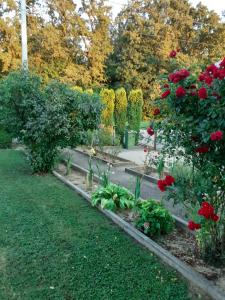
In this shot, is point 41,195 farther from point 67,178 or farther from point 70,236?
point 70,236

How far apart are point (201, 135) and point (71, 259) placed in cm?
197

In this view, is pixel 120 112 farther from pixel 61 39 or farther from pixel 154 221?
pixel 61 39

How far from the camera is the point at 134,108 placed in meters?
13.4

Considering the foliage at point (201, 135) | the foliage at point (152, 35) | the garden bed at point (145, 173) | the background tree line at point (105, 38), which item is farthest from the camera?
the foliage at point (152, 35)

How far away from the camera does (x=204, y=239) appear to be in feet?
10.4

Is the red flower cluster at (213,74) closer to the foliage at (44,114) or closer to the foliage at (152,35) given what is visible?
the foliage at (44,114)

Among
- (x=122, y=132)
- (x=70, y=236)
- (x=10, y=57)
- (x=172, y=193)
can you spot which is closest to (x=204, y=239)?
(x=172, y=193)

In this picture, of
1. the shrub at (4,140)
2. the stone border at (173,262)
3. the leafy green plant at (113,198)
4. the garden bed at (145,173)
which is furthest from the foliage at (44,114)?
the shrub at (4,140)

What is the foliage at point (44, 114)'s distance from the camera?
6.53m

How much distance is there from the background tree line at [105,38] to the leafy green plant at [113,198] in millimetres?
14108

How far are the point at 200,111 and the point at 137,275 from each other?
5.77ft

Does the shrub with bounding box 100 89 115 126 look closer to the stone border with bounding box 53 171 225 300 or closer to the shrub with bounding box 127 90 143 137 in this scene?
the shrub with bounding box 127 90 143 137

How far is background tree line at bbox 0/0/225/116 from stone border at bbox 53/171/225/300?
49.0 feet

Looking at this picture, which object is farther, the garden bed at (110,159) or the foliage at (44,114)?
the garden bed at (110,159)
